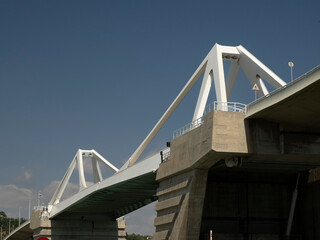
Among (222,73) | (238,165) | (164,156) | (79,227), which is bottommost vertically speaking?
(79,227)

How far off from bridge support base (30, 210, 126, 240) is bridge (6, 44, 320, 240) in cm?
2762

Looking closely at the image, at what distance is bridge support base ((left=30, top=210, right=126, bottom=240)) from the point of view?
9769 cm

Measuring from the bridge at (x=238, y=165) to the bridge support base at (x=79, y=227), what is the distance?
2762 centimetres

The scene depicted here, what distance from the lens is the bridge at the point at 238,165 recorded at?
136 feet

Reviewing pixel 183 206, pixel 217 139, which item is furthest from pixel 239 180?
pixel 217 139

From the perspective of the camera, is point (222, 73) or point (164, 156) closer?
point (222, 73)

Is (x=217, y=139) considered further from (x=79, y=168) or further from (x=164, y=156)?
(x=79, y=168)

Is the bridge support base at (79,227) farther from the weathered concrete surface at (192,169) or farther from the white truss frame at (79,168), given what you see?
the weathered concrete surface at (192,169)

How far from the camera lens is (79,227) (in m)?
100

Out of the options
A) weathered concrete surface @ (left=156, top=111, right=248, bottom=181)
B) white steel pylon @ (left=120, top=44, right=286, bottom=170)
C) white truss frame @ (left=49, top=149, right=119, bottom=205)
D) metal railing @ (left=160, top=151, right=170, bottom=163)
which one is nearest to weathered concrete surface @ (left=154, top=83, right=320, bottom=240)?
weathered concrete surface @ (left=156, top=111, right=248, bottom=181)

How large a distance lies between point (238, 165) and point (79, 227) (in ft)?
203

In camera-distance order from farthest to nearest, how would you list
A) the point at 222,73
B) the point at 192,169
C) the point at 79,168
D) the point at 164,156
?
the point at 79,168 < the point at 164,156 < the point at 222,73 < the point at 192,169

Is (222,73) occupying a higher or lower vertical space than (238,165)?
higher

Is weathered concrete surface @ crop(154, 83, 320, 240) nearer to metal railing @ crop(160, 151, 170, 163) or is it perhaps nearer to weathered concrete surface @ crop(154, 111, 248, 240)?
weathered concrete surface @ crop(154, 111, 248, 240)
